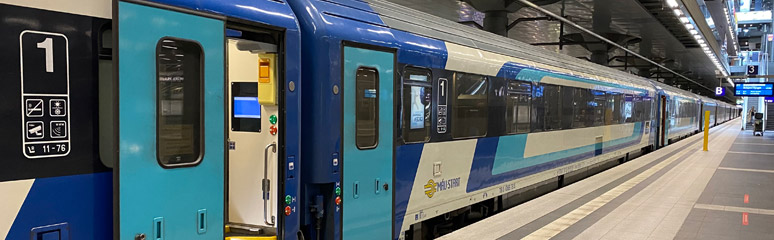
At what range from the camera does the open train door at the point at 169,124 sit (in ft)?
10.8

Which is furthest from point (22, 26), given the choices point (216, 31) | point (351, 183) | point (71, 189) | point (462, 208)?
point (462, 208)

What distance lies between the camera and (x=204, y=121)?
3781 mm

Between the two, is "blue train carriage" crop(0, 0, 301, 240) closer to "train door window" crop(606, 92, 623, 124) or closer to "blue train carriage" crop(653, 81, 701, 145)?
"train door window" crop(606, 92, 623, 124)

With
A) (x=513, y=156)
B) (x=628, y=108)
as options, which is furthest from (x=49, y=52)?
(x=628, y=108)

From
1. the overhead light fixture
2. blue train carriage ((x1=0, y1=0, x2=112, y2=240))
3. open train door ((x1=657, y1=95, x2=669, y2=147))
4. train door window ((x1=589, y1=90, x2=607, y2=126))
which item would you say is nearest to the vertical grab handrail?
blue train carriage ((x1=0, y1=0, x2=112, y2=240))

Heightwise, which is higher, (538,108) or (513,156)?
(538,108)

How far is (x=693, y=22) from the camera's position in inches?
686

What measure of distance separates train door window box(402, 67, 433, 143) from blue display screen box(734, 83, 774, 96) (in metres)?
32.8

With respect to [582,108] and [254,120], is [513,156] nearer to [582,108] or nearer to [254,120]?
[582,108]

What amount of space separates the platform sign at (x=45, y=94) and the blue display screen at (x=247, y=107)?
189 cm

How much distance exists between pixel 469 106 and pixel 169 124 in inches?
175

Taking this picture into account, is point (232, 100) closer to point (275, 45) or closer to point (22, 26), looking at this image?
point (275, 45)

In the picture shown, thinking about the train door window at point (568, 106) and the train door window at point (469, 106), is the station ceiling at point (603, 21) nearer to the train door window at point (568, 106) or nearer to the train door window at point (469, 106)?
the train door window at point (568, 106)

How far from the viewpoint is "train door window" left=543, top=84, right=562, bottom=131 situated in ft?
32.9
